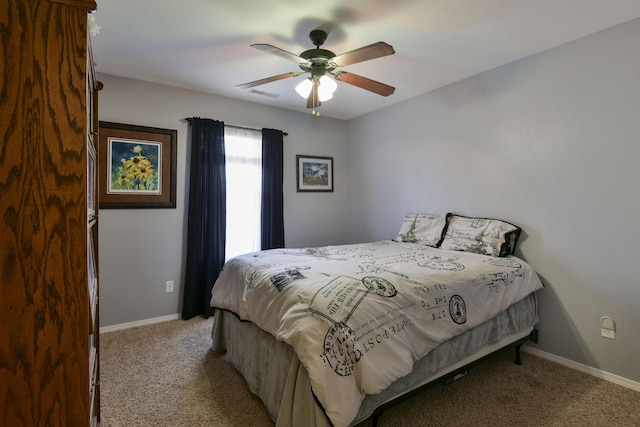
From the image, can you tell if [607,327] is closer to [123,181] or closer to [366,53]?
[366,53]

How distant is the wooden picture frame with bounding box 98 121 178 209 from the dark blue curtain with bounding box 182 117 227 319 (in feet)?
0.80

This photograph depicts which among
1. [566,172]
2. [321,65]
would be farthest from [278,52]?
[566,172]

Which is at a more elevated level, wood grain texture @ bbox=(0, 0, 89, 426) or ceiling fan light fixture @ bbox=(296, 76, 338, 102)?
ceiling fan light fixture @ bbox=(296, 76, 338, 102)

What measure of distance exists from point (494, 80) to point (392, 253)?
1.87 m

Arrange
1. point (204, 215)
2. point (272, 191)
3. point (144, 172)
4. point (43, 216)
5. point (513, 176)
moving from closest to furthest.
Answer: point (43, 216) → point (513, 176) → point (144, 172) → point (204, 215) → point (272, 191)

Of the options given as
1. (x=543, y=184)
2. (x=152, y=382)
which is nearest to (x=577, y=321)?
(x=543, y=184)

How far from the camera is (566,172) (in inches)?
95.5

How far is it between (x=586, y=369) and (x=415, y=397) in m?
1.44

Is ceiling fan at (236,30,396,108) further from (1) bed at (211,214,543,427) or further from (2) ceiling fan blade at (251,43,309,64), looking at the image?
(1) bed at (211,214,543,427)

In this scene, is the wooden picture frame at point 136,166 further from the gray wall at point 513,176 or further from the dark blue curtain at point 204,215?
the dark blue curtain at point 204,215

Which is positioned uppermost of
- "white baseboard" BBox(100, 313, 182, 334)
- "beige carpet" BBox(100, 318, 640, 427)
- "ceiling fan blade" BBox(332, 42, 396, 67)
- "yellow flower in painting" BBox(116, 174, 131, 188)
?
"ceiling fan blade" BBox(332, 42, 396, 67)

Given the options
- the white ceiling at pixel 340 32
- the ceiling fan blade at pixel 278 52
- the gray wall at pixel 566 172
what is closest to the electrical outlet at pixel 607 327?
the gray wall at pixel 566 172

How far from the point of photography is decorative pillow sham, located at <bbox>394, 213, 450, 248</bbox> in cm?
313

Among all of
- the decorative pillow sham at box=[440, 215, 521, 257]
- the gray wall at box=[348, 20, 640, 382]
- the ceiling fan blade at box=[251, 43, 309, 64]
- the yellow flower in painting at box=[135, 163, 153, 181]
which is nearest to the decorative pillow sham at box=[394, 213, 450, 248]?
the decorative pillow sham at box=[440, 215, 521, 257]
